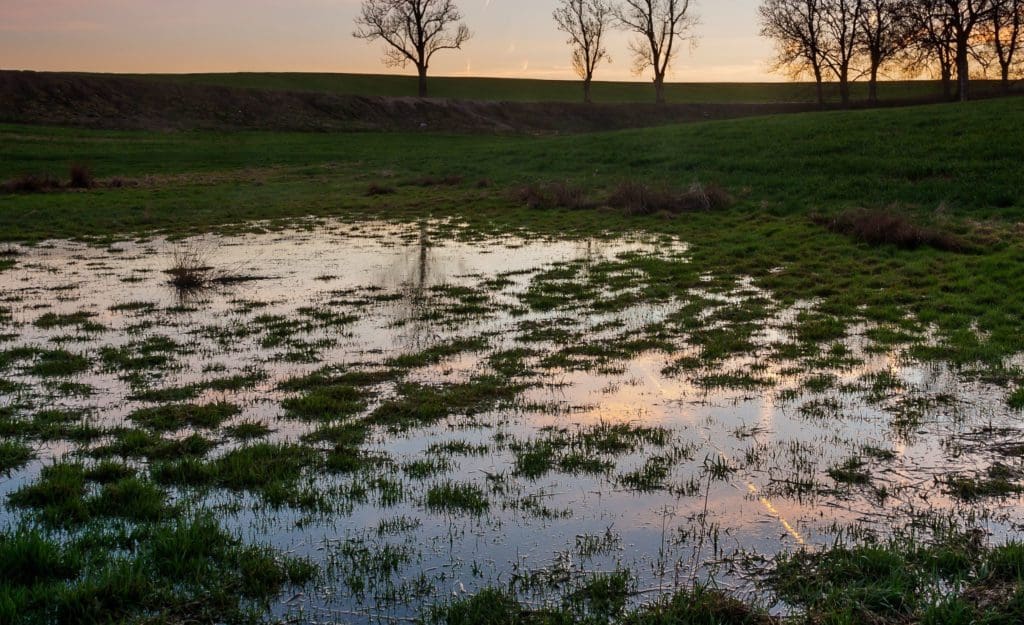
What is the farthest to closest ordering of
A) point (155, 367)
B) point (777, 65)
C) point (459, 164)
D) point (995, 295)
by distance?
point (777, 65)
point (459, 164)
point (995, 295)
point (155, 367)

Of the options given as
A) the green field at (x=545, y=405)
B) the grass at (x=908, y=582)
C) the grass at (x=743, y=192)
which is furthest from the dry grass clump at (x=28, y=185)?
the grass at (x=908, y=582)

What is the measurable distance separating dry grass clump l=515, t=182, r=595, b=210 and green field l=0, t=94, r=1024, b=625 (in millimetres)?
2208

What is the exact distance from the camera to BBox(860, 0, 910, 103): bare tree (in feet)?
173

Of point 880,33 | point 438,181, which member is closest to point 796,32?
point 880,33

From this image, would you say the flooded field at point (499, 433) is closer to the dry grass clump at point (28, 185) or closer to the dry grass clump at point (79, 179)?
the dry grass clump at point (28, 185)

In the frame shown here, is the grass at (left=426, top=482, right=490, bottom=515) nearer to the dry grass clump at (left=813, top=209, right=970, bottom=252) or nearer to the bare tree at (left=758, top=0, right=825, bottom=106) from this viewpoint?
the dry grass clump at (left=813, top=209, right=970, bottom=252)

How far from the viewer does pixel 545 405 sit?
883cm

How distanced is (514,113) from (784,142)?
45339 millimetres

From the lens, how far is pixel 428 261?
1900cm

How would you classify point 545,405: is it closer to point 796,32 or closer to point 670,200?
point 670,200

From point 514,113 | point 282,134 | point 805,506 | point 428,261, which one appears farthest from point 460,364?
point 514,113

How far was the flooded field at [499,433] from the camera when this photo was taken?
5.72m

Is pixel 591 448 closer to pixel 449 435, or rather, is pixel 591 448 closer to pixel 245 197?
pixel 449 435

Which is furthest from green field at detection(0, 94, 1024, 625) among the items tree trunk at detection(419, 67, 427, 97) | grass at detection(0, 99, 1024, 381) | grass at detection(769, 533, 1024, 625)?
tree trunk at detection(419, 67, 427, 97)
